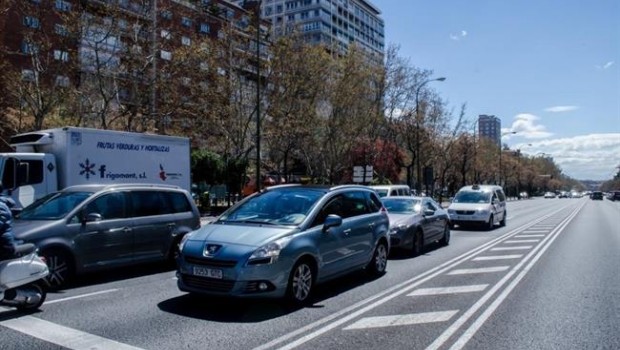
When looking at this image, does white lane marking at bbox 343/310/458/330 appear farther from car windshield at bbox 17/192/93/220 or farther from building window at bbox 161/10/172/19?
building window at bbox 161/10/172/19

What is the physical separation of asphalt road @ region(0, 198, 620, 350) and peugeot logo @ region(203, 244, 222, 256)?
29.8 inches

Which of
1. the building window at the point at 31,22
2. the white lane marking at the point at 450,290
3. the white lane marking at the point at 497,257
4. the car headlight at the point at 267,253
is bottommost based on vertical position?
the white lane marking at the point at 497,257

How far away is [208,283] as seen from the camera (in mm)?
6867

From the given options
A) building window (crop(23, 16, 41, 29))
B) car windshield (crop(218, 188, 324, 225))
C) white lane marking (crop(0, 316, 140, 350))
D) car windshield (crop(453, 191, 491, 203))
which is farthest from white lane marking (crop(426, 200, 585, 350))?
building window (crop(23, 16, 41, 29))

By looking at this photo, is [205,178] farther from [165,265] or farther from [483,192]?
[165,265]

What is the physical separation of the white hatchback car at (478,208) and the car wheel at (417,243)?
8294mm

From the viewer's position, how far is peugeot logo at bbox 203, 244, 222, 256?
273 inches

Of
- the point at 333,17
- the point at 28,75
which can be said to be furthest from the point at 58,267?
the point at 333,17

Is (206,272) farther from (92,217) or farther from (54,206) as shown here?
(54,206)

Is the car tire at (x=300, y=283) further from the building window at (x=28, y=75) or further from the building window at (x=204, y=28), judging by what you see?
the building window at (x=204, y=28)

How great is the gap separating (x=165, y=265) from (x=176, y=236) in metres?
0.86

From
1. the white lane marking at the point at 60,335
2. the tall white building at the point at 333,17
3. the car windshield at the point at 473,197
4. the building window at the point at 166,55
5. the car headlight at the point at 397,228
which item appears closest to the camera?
the white lane marking at the point at 60,335

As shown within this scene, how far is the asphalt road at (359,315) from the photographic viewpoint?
18.7 ft

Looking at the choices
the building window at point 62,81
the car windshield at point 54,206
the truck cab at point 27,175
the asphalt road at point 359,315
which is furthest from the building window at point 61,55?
the asphalt road at point 359,315
